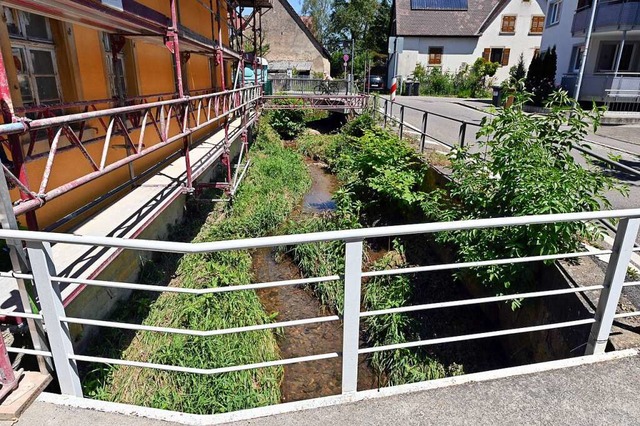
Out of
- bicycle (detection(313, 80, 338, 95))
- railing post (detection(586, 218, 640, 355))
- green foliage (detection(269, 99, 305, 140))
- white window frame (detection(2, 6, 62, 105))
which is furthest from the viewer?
Answer: bicycle (detection(313, 80, 338, 95))

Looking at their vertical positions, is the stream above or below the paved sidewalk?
below

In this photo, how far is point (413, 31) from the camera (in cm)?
3609

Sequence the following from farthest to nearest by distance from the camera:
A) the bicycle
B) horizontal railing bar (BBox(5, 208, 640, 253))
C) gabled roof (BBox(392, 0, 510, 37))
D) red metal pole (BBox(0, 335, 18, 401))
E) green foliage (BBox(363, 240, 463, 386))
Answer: gabled roof (BBox(392, 0, 510, 37)), the bicycle, green foliage (BBox(363, 240, 463, 386)), red metal pole (BBox(0, 335, 18, 401)), horizontal railing bar (BBox(5, 208, 640, 253))

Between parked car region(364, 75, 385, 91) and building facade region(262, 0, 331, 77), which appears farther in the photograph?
parked car region(364, 75, 385, 91)

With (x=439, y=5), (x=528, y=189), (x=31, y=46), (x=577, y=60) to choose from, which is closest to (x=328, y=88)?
(x=577, y=60)

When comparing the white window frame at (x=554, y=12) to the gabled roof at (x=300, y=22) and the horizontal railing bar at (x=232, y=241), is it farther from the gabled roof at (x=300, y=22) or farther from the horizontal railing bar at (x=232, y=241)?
the horizontal railing bar at (x=232, y=241)

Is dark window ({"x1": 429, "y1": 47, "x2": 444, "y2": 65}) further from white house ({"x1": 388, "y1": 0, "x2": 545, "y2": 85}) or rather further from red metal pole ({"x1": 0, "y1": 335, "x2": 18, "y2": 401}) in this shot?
red metal pole ({"x1": 0, "y1": 335, "x2": 18, "y2": 401})

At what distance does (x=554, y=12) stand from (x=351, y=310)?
30.5 metres

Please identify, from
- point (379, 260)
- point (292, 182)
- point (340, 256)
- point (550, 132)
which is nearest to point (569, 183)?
point (550, 132)

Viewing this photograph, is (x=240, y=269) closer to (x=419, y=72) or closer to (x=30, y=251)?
(x=30, y=251)

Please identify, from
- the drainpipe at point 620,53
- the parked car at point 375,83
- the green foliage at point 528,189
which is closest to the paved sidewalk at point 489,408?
the green foliage at point 528,189

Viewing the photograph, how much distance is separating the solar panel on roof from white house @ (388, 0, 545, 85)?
84 centimetres

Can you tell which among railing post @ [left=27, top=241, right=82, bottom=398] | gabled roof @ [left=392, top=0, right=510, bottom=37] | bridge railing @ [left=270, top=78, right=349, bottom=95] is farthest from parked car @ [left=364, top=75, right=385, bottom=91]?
railing post @ [left=27, top=241, right=82, bottom=398]

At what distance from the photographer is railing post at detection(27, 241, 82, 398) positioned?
2215mm
